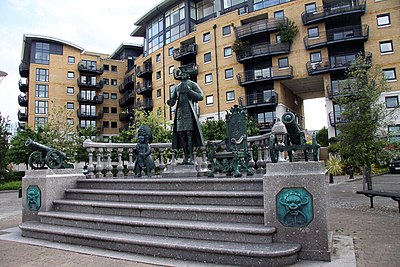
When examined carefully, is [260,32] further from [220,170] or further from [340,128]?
[220,170]

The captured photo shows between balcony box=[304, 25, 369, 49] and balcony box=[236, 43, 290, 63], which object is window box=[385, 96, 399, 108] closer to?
balcony box=[304, 25, 369, 49]

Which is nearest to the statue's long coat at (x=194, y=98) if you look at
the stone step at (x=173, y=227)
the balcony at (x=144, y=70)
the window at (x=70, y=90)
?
the stone step at (x=173, y=227)

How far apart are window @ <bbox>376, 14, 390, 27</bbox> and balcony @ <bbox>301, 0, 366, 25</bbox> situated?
1.77 metres

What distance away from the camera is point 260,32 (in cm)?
3703

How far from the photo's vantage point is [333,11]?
33.4 m

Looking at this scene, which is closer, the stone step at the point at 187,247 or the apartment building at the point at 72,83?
the stone step at the point at 187,247

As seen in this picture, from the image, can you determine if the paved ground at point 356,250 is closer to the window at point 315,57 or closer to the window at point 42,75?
the window at point 315,57

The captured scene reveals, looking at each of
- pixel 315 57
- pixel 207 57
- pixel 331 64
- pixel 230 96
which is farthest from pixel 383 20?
pixel 207 57

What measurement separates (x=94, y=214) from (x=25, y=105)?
61.0m

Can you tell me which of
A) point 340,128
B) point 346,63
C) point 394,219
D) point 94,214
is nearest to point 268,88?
point 346,63

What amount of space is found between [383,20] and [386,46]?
287 cm

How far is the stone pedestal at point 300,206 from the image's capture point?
4.64 meters

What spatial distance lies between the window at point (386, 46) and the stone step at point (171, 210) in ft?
111

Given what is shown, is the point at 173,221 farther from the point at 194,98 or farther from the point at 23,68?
the point at 23,68
